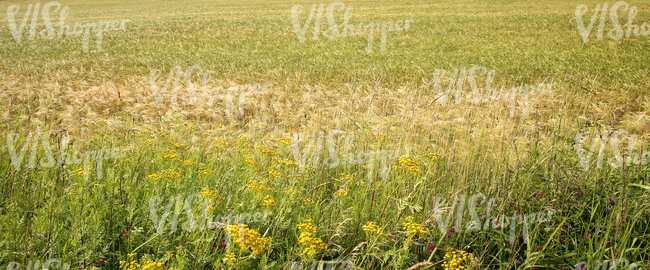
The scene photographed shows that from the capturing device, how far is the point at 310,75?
30.6ft

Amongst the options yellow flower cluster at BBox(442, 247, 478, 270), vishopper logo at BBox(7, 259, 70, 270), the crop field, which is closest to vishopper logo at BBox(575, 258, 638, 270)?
the crop field

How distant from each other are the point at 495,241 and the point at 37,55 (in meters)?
16.0

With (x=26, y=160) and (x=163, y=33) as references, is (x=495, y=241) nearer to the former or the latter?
(x=26, y=160)

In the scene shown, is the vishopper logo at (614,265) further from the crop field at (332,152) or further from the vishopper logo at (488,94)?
the vishopper logo at (488,94)

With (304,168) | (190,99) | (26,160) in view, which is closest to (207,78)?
(190,99)

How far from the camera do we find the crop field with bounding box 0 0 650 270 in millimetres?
2248

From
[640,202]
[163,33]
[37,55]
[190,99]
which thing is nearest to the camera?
[640,202]

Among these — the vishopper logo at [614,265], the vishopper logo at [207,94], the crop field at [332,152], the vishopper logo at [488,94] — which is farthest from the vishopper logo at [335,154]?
the vishopper logo at [207,94]

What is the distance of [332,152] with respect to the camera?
369 cm

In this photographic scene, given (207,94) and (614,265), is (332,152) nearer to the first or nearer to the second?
(614,265)

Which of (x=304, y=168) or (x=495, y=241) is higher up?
(x=304, y=168)

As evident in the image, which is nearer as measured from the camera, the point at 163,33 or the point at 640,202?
the point at 640,202

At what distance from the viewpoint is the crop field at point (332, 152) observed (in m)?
2.25

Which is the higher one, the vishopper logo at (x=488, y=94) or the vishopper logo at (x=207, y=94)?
the vishopper logo at (x=488, y=94)
